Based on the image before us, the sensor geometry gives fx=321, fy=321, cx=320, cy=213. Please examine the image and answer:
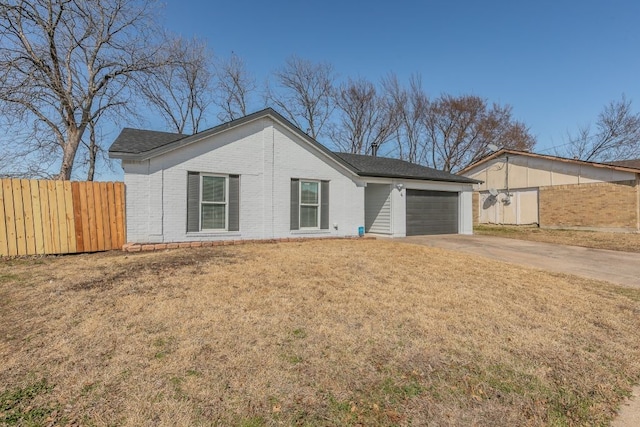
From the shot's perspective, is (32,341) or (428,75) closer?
(32,341)

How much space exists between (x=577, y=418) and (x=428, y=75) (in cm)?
3188

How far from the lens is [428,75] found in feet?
97.4

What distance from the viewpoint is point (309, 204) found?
1166cm

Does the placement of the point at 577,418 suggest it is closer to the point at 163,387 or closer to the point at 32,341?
the point at 163,387

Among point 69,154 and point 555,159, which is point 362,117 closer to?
point 555,159

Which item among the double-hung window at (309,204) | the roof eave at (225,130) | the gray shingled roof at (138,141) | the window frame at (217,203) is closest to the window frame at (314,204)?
the double-hung window at (309,204)

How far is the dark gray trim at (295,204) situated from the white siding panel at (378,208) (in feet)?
14.5

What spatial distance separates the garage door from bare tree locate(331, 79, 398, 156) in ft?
51.1

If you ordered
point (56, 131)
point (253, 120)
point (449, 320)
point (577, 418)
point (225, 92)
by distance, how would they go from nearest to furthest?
point (577, 418)
point (449, 320)
point (253, 120)
point (56, 131)
point (225, 92)

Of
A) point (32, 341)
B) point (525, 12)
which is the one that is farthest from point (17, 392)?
point (525, 12)

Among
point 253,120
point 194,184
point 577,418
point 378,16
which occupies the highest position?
point 378,16

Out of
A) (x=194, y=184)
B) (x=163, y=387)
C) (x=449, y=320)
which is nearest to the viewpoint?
(x=163, y=387)

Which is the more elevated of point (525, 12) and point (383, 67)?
point (383, 67)

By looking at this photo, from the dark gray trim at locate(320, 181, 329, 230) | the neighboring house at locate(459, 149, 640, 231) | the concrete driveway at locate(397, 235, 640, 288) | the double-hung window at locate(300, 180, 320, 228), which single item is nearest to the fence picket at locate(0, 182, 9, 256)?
the double-hung window at locate(300, 180, 320, 228)
